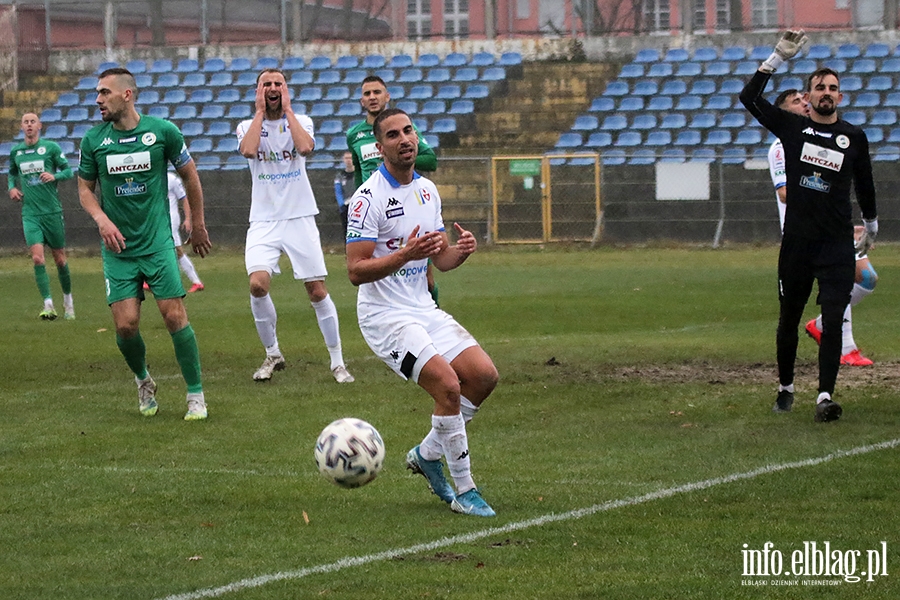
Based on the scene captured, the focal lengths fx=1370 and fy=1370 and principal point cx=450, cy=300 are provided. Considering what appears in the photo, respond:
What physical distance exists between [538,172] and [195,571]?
Answer: 2350 centimetres

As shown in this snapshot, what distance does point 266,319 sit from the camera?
38.9 feet

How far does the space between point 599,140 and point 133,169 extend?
21.4 m

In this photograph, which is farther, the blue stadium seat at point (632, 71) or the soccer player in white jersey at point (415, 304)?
the blue stadium seat at point (632, 71)

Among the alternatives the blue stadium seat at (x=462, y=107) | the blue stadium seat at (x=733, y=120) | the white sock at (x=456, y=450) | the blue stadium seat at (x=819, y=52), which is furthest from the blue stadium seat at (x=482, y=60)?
the white sock at (x=456, y=450)

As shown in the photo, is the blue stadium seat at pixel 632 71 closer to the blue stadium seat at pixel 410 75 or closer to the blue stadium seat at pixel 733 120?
the blue stadium seat at pixel 733 120

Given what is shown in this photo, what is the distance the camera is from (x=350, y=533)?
632 cm

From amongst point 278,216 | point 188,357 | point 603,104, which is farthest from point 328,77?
point 188,357

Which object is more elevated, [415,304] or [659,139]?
[659,139]

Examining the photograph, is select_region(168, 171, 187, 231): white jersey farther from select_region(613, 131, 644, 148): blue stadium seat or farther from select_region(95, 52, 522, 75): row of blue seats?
select_region(95, 52, 522, 75): row of blue seats

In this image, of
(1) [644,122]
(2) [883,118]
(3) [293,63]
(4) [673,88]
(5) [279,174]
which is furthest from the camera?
(3) [293,63]

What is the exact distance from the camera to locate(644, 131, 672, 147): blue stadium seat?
97.4 feet

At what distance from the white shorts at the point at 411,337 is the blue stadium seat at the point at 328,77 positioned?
27.4m

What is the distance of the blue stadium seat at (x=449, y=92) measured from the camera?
107ft

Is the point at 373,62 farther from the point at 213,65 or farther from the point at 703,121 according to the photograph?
the point at 703,121
